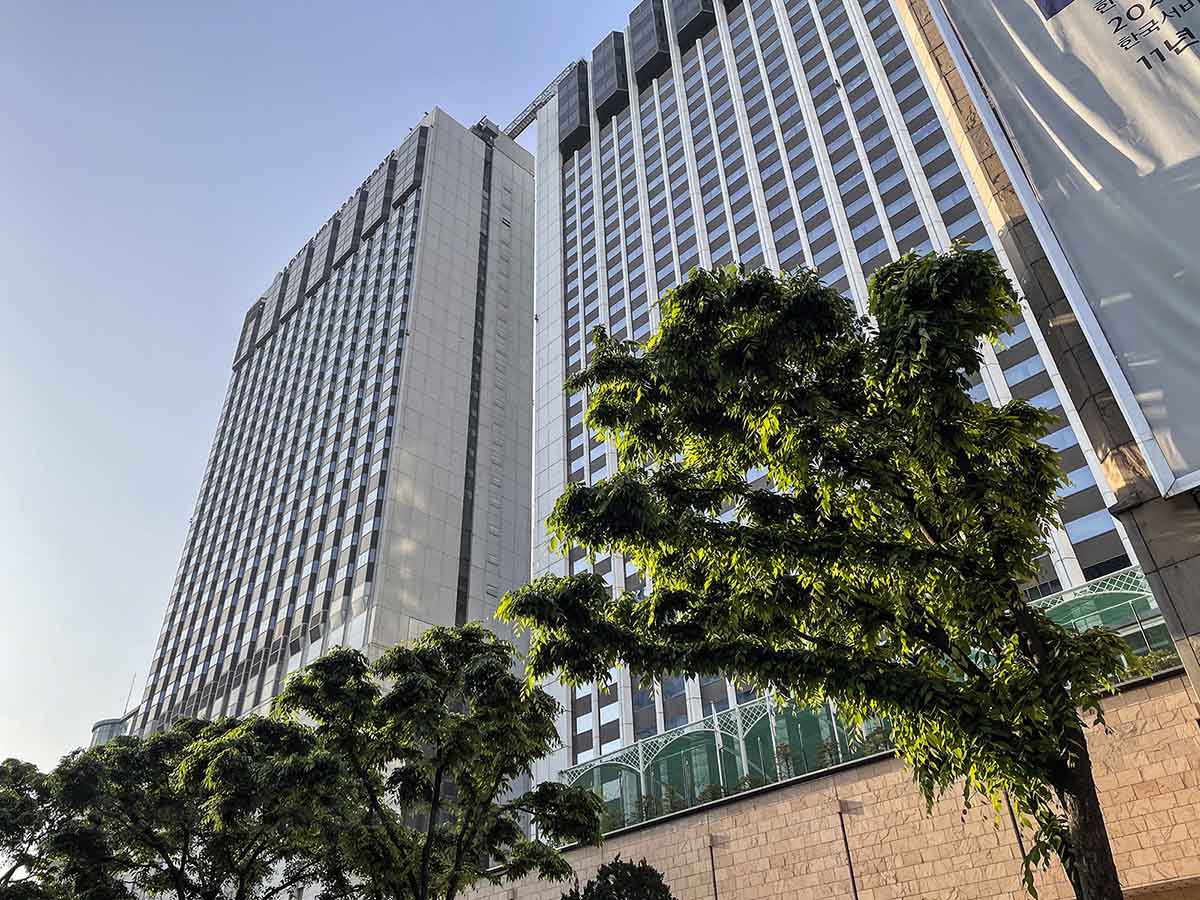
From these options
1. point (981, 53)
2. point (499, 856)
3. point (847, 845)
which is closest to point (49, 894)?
point (499, 856)

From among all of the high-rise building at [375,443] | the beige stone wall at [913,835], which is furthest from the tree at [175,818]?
the high-rise building at [375,443]

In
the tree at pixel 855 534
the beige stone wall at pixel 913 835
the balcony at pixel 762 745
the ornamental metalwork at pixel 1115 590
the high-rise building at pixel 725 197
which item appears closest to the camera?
the tree at pixel 855 534

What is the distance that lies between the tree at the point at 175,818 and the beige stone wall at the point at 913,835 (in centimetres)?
978

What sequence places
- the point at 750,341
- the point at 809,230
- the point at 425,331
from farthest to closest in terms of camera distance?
the point at 425,331 < the point at 809,230 < the point at 750,341

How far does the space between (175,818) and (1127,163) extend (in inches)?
1006

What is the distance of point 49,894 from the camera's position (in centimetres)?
2386

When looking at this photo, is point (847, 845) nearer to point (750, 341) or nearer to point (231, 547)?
point (750, 341)

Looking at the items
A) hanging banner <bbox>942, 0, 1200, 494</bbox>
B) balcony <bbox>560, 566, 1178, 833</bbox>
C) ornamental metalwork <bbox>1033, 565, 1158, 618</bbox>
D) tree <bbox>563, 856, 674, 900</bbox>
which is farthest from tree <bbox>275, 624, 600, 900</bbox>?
ornamental metalwork <bbox>1033, 565, 1158, 618</bbox>

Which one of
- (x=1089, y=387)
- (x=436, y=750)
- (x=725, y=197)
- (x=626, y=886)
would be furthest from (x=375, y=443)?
(x=1089, y=387)

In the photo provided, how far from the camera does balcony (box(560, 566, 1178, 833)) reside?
70.1ft

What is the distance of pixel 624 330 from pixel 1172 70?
52.1m

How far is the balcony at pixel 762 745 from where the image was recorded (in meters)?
21.4

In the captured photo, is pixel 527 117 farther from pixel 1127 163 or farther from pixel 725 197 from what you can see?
pixel 1127 163

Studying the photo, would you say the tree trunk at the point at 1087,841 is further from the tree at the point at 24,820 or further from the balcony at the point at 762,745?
the tree at the point at 24,820
